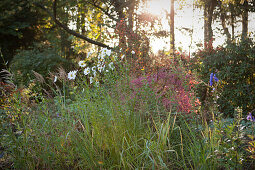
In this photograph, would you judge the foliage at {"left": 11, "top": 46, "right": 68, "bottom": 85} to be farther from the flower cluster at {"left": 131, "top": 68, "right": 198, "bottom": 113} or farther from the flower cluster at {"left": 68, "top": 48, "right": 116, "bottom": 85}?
the flower cluster at {"left": 131, "top": 68, "right": 198, "bottom": 113}

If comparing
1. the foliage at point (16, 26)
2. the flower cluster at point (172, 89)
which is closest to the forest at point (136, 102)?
the flower cluster at point (172, 89)

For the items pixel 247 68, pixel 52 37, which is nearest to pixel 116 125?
pixel 247 68

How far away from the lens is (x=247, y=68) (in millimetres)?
5520

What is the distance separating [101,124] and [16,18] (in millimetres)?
16160

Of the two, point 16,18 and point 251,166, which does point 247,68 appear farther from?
point 16,18

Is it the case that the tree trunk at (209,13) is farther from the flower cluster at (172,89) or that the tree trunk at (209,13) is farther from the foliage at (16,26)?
the foliage at (16,26)

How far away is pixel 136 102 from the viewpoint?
10.5 ft

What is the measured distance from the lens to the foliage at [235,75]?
18.0 feet

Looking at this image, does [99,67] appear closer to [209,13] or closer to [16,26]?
[209,13]

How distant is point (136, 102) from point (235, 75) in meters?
3.42

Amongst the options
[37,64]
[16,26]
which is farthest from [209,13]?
[16,26]

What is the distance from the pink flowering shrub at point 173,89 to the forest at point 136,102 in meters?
0.02

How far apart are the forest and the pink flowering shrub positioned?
0.05 feet

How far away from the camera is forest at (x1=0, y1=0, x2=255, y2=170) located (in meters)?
2.31
